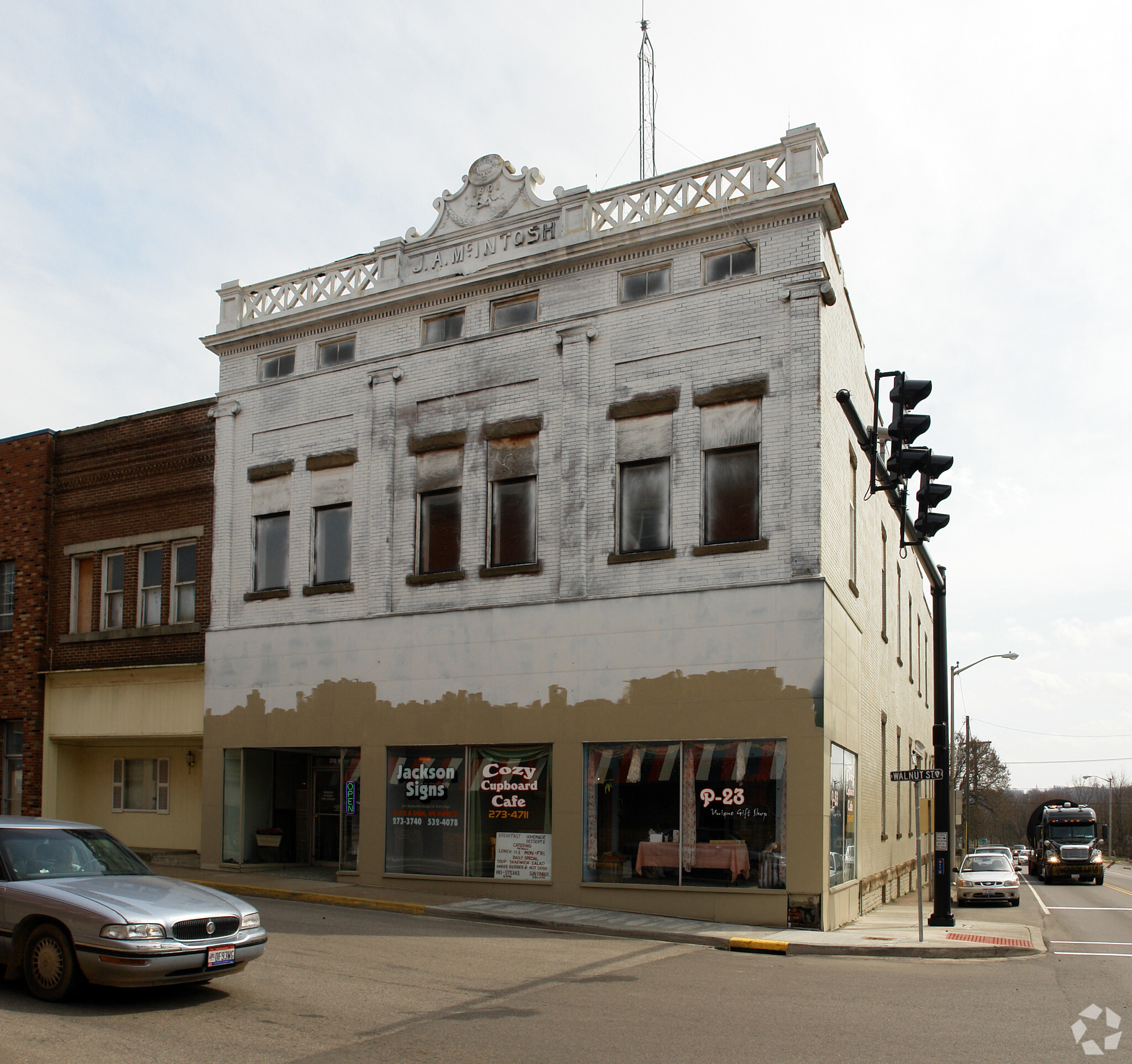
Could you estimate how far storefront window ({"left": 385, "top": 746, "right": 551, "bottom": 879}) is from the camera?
18.6 metres

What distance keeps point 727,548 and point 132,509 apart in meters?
14.1

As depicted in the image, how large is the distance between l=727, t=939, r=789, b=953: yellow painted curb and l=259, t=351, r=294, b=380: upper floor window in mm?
14240

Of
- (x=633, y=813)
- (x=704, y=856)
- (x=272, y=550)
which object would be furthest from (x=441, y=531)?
(x=704, y=856)

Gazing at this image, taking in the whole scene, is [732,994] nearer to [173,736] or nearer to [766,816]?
[766,816]

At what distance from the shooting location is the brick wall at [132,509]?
23.7 meters

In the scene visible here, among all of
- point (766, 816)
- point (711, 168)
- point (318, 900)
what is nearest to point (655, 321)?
point (711, 168)

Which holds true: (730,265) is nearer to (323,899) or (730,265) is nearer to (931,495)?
(931,495)

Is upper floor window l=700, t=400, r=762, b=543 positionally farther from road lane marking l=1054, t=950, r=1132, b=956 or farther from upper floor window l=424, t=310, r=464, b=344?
road lane marking l=1054, t=950, r=1132, b=956

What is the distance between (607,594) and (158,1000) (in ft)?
34.2

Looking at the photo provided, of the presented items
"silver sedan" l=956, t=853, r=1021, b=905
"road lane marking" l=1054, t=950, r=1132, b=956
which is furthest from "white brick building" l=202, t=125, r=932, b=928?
"silver sedan" l=956, t=853, r=1021, b=905

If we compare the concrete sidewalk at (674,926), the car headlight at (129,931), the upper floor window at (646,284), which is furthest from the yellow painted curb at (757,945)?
the upper floor window at (646,284)

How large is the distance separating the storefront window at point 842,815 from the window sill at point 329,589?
9.46 m

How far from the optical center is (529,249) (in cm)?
2028

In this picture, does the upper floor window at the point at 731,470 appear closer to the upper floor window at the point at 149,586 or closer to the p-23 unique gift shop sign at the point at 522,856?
the p-23 unique gift shop sign at the point at 522,856
